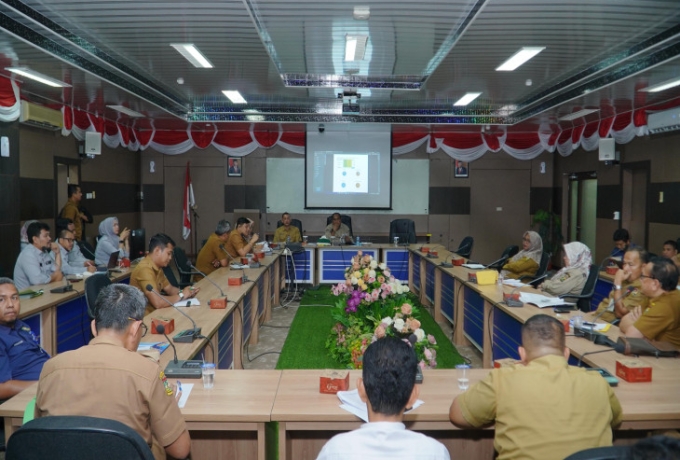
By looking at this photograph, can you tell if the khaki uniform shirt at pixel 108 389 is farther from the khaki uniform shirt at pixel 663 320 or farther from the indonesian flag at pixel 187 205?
the indonesian flag at pixel 187 205

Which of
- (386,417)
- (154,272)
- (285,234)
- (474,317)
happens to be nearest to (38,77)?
(154,272)

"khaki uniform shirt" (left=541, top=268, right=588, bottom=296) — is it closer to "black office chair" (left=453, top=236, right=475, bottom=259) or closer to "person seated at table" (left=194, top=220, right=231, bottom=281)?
"black office chair" (left=453, top=236, right=475, bottom=259)

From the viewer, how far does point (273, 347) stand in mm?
5836

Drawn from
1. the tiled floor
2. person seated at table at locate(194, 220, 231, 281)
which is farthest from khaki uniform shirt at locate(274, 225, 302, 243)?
person seated at table at locate(194, 220, 231, 281)

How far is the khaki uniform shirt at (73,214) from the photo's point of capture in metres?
8.36

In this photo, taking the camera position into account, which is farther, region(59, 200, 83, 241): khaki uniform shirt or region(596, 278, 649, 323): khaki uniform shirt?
region(59, 200, 83, 241): khaki uniform shirt

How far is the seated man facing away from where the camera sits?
278 centimetres

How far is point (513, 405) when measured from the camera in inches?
71.6

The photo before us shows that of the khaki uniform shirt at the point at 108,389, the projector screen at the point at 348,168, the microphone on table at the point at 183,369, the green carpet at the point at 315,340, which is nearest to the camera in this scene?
the khaki uniform shirt at the point at 108,389

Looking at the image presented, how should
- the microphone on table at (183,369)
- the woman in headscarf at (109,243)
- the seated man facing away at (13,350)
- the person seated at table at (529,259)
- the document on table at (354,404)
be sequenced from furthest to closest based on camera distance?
the woman in headscarf at (109,243) < the person seated at table at (529,259) < the seated man facing away at (13,350) < the microphone on table at (183,369) < the document on table at (354,404)

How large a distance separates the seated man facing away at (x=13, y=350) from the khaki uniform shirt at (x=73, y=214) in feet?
19.1

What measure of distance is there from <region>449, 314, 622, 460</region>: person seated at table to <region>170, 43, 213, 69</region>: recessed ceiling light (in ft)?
15.4

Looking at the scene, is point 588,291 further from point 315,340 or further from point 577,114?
point 577,114

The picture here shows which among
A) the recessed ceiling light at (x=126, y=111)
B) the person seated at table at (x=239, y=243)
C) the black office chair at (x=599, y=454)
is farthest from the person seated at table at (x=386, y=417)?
the recessed ceiling light at (x=126, y=111)
